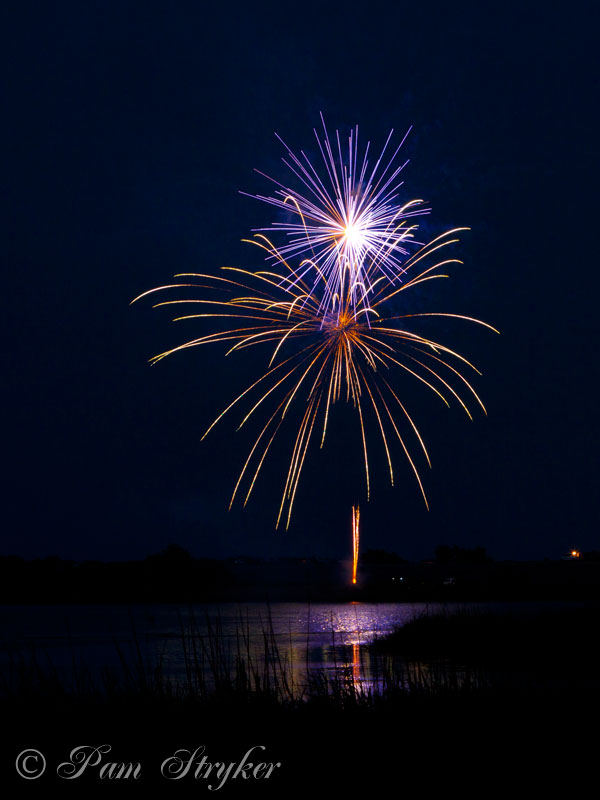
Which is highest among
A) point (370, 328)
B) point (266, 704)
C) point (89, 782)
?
point (370, 328)

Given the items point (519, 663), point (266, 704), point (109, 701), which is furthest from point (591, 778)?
point (519, 663)

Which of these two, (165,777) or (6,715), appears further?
(6,715)

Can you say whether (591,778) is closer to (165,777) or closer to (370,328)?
(165,777)

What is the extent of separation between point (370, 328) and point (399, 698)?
368 inches

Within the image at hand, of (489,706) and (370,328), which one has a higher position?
(370,328)

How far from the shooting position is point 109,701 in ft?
39.8

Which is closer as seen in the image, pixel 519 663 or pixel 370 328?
pixel 370 328

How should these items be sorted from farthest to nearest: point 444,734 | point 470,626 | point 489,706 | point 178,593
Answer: point 178,593
point 470,626
point 489,706
point 444,734

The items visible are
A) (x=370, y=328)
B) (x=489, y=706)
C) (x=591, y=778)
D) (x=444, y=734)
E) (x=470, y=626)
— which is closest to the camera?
(x=591, y=778)

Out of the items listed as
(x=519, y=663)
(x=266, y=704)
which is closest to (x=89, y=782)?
(x=266, y=704)

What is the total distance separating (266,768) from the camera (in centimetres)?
987

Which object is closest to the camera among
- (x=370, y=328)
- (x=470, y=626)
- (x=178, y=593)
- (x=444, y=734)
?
(x=444, y=734)

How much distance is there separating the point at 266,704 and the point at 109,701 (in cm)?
222

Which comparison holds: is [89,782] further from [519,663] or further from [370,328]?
[519,663]
